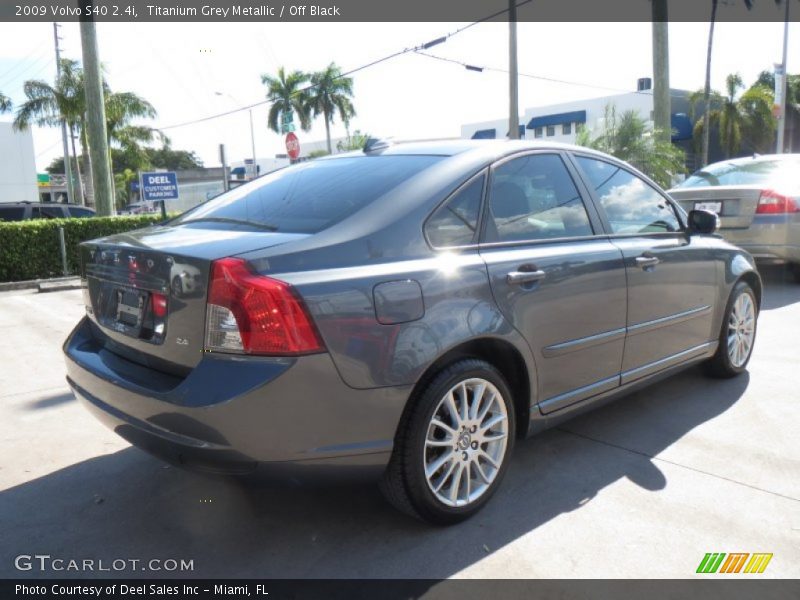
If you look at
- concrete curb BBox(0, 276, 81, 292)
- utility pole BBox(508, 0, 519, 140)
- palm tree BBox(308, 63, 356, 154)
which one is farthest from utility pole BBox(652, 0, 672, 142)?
palm tree BBox(308, 63, 356, 154)

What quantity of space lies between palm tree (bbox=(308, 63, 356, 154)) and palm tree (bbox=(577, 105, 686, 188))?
2898cm

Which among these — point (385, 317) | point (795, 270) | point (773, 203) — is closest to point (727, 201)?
point (773, 203)

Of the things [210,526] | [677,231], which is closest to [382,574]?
[210,526]

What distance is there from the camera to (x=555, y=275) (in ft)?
10.4

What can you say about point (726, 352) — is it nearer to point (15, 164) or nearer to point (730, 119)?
point (730, 119)

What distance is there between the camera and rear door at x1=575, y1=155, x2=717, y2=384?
3688 millimetres

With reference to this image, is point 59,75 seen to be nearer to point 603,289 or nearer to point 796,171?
point 796,171

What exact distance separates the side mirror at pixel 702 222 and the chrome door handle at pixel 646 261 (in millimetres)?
677

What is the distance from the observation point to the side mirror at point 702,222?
4258 millimetres

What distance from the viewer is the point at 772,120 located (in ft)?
117

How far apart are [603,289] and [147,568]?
241 centimetres

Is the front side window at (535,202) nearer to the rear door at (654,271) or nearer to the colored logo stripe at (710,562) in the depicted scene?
the rear door at (654,271)

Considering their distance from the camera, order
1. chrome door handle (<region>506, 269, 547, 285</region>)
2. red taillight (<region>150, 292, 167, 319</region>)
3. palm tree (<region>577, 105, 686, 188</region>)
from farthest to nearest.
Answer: palm tree (<region>577, 105, 686, 188</region>) → chrome door handle (<region>506, 269, 547, 285</region>) → red taillight (<region>150, 292, 167, 319</region>)

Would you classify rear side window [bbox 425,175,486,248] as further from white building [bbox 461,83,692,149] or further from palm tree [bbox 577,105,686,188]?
white building [bbox 461,83,692,149]
